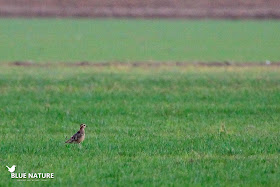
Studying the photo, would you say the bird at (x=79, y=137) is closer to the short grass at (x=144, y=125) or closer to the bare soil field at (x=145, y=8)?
the short grass at (x=144, y=125)

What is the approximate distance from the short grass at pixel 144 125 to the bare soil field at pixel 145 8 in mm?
32301

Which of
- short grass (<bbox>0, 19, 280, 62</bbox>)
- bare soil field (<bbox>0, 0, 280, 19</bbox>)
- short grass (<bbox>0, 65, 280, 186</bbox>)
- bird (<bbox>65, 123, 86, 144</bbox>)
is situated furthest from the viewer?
bare soil field (<bbox>0, 0, 280, 19</bbox>)

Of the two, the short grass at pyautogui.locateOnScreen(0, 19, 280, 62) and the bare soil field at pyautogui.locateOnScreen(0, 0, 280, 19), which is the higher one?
the bare soil field at pyautogui.locateOnScreen(0, 0, 280, 19)

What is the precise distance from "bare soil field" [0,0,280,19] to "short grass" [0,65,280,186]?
32301 millimetres

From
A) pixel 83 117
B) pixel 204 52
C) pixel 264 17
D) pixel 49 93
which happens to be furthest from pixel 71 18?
pixel 83 117

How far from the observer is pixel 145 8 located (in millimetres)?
62469

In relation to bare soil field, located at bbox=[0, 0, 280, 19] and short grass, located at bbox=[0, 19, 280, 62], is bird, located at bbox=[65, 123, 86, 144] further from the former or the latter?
bare soil field, located at bbox=[0, 0, 280, 19]

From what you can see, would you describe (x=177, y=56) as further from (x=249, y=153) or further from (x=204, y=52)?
(x=249, y=153)

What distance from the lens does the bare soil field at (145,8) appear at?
2347 inches

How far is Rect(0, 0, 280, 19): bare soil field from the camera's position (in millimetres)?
59625

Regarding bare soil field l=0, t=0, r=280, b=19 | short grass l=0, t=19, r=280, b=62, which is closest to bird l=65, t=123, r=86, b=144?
short grass l=0, t=19, r=280, b=62

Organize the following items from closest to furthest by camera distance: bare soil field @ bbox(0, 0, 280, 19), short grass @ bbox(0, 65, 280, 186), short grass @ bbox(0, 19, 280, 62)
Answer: short grass @ bbox(0, 65, 280, 186), short grass @ bbox(0, 19, 280, 62), bare soil field @ bbox(0, 0, 280, 19)

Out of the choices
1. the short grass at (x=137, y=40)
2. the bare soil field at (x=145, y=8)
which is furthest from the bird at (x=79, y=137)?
the bare soil field at (x=145, y=8)

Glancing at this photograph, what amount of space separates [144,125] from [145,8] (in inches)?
1823
